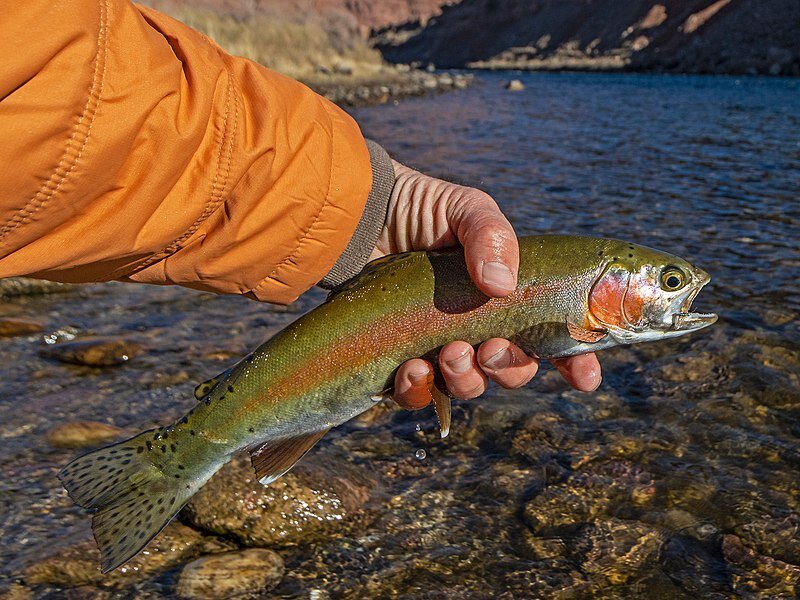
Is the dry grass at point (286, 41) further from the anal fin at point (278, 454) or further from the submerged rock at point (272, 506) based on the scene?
the anal fin at point (278, 454)

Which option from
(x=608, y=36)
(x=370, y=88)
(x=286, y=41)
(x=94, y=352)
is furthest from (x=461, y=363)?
(x=608, y=36)

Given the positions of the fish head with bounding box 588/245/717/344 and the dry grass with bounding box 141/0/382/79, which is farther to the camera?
the dry grass with bounding box 141/0/382/79

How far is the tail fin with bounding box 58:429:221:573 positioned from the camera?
2.76 meters

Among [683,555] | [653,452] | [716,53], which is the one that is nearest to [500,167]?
[653,452]

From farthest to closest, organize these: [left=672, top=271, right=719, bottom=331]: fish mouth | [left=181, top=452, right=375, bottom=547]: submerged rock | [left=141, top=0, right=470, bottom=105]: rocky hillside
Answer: [left=141, top=0, right=470, bottom=105]: rocky hillside → [left=181, top=452, right=375, bottom=547]: submerged rock → [left=672, top=271, right=719, bottom=331]: fish mouth

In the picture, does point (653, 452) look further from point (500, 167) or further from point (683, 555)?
point (500, 167)

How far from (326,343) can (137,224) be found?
832 mm

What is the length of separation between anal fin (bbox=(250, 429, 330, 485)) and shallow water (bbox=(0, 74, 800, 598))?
0.89m

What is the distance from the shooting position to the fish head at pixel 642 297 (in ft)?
8.77

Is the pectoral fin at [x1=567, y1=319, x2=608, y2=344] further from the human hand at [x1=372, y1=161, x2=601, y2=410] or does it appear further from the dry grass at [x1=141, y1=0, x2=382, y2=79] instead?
the dry grass at [x1=141, y1=0, x2=382, y2=79]

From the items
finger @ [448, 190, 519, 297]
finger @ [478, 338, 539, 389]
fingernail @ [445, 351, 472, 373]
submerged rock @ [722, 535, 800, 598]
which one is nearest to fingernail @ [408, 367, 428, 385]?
fingernail @ [445, 351, 472, 373]

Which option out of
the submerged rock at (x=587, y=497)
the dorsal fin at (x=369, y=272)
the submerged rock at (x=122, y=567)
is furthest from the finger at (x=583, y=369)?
the submerged rock at (x=122, y=567)

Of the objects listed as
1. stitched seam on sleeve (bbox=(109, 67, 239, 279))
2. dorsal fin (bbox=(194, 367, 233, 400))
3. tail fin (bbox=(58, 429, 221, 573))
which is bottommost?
tail fin (bbox=(58, 429, 221, 573))

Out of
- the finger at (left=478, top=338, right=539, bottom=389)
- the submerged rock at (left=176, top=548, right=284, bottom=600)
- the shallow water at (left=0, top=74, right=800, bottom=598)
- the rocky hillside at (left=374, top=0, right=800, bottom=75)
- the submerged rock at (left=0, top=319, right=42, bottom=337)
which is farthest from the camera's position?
the rocky hillside at (left=374, top=0, right=800, bottom=75)
